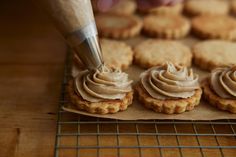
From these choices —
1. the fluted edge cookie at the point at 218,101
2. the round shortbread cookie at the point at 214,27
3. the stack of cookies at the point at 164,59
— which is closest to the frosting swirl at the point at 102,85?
the stack of cookies at the point at 164,59

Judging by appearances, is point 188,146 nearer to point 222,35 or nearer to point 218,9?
point 222,35

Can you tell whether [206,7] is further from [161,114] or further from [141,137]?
[141,137]

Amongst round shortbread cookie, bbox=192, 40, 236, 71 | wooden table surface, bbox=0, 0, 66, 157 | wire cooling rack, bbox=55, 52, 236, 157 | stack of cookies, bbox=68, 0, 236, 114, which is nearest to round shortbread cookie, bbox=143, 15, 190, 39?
stack of cookies, bbox=68, 0, 236, 114

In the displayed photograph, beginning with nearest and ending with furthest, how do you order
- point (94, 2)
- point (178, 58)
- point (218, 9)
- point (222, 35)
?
point (94, 2) → point (178, 58) → point (222, 35) → point (218, 9)

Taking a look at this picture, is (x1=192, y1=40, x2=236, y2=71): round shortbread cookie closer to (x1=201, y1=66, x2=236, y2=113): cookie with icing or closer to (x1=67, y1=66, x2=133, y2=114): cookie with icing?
(x1=201, y1=66, x2=236, y2=113): cookie with icing

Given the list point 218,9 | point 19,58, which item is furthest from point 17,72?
point 218,9

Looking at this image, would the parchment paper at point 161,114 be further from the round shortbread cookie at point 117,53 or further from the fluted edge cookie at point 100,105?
the round shortbread cookie at point 117,53

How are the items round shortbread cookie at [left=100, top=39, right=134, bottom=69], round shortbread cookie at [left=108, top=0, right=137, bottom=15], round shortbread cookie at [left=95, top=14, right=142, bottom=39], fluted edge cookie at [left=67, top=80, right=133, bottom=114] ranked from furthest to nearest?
round shortbread cookie at [left=108, top=0, right=137, bottom=15], round shortbread cookie at [left=95, top=14, right=142, bottom=39], round shortbread cookie at [left=100, top=39, right=134, bottom=69], fluted edge cookie at [left=67, top=80, right=133, bottom=114]

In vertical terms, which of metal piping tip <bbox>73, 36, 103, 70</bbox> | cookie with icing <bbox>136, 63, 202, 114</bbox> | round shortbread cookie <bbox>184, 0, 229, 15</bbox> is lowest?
cookie with icing <bbox>136, 63, 202, 114</bbox>
